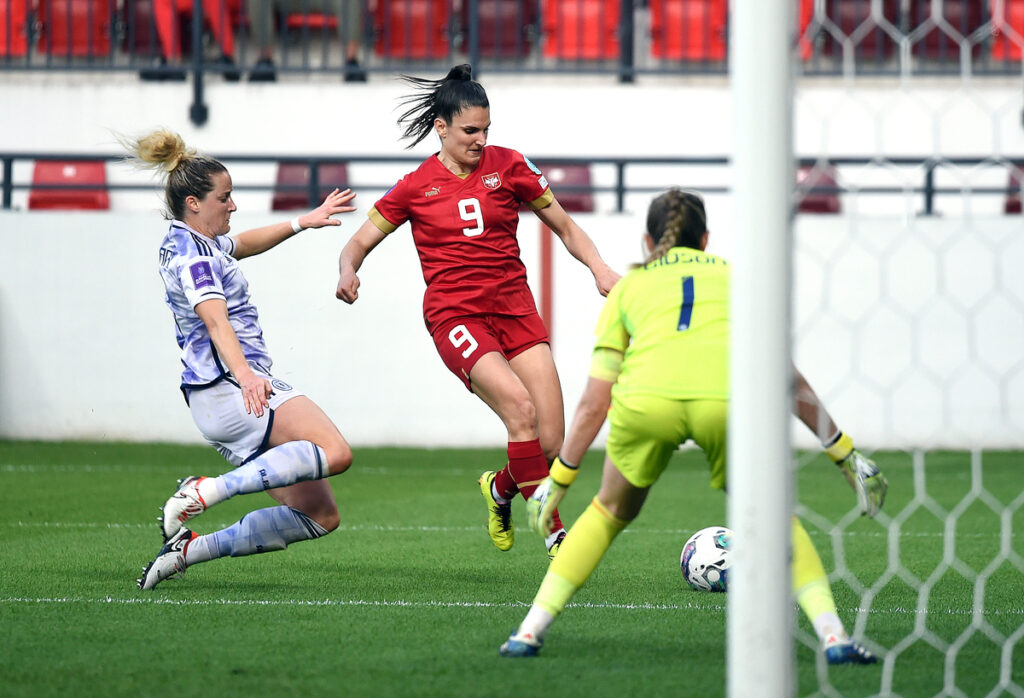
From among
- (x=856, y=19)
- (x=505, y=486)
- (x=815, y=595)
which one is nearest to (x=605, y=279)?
(x=505, y=486)

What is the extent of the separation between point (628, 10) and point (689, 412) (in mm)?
9901

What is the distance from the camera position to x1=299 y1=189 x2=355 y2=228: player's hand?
5223 millimetres

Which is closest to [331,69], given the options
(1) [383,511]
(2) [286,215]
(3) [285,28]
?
(3) [285,28]

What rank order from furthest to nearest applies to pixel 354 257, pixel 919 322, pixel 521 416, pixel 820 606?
1. pixel 919 322
2. pixel 354 257
3. pixel 521 416
4. pixel 820 606

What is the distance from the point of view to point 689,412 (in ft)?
12.0

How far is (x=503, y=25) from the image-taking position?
44.9ft

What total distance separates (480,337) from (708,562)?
4.26ft

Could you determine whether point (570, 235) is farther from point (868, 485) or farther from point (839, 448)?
point (868, 485)

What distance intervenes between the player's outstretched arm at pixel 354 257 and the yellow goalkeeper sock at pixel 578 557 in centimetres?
196

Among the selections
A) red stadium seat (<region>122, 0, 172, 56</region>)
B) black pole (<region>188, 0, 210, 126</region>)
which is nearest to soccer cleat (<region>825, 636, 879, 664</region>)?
black pole (<region>188, 0, 210, 126</region>)

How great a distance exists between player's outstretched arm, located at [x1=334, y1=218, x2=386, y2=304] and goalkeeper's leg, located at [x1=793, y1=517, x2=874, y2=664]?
243 centimetres

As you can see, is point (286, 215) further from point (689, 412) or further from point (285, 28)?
point (689, 412)

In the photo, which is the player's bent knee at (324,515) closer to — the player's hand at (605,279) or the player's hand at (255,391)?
the player's hand at (255,391)

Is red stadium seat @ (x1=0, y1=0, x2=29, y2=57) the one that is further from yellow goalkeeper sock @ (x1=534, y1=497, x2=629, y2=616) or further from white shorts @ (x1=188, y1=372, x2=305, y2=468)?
yellow goalkeeper sock @ (x1=534, y1=497, x2=629, y2=616)
